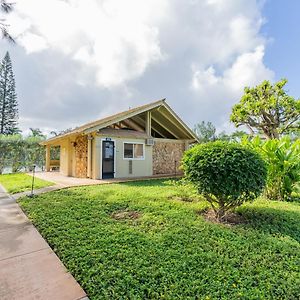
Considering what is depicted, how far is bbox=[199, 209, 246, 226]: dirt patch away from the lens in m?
5.11

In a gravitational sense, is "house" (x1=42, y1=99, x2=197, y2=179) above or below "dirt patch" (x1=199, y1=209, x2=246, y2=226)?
above

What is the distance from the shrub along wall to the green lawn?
45.7 ft

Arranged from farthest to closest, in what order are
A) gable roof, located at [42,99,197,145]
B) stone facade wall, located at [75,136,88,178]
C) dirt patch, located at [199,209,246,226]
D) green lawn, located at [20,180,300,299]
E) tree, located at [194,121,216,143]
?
1. tree, located at [194,121,216,143]
2. stone facade wall, located at [75,136,88,178]
3. gable roof, located at [42,99,197,145]
4. dirt patch, located at [199,209,246,226]
5. green lawn, located at [20,180,300,299]

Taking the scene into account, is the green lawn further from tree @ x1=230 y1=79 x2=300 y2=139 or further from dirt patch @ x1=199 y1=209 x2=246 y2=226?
tree @ x1=230 y1=79 x2=300 y2=139

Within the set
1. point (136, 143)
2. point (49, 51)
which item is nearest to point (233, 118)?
point (136, 143)

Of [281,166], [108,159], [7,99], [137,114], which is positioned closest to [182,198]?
[281,166]

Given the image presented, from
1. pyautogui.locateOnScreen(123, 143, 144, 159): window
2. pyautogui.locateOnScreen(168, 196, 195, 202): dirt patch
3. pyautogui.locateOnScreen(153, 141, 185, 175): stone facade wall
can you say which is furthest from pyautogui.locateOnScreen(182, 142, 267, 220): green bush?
pyautogui.locateOnScreen(153, 141, 185, 175): stone facade wall

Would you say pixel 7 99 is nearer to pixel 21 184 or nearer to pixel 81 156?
pixel 81 156

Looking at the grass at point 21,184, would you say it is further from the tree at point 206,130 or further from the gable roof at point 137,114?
the tree at point 206,130

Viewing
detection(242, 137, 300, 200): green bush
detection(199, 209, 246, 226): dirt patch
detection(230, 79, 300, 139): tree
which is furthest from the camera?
detection(230, 79, 300, 139): tree

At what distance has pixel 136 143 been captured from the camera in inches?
563

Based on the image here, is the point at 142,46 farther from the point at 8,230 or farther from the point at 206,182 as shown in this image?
the point at 8,230

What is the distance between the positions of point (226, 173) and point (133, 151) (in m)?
9.88

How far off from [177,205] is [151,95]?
15.1m
